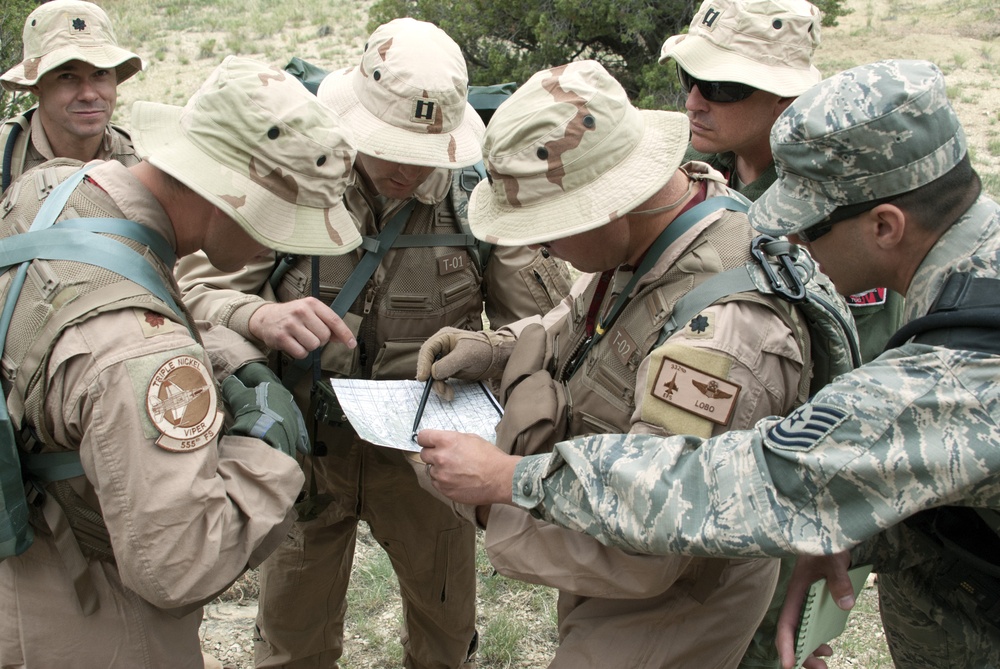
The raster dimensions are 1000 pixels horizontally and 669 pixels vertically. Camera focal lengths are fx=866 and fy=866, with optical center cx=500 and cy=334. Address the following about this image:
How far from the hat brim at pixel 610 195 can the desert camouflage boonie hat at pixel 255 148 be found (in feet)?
1.53

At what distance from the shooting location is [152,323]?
1.89 meters

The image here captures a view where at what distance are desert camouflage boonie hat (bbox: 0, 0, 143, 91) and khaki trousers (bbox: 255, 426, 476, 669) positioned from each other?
2.48m

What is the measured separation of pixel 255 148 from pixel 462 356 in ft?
3.04

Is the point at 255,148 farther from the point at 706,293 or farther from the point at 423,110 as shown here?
the point at 706,293

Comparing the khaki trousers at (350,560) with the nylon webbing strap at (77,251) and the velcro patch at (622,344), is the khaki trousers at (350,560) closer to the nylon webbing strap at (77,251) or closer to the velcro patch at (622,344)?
the velcro patch at (622,344)

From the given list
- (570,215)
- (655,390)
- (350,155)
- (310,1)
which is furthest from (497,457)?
(310,1)

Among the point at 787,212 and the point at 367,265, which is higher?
the point at 787,212

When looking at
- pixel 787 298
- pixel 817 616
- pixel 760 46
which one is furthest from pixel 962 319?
pixel 760 46

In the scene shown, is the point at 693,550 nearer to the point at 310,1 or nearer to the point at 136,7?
the point at 310,1

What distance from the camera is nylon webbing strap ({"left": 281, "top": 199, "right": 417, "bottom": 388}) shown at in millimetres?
2955

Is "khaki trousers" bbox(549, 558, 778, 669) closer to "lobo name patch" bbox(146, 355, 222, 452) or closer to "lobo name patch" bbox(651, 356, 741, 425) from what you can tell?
"lobo name patch" bbox(651, 356, 741, 425)

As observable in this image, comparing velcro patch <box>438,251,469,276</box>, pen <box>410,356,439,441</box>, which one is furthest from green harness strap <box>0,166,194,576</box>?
velcro patch <box>438,251,469,276</box>

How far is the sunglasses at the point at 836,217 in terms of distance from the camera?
1853 mm

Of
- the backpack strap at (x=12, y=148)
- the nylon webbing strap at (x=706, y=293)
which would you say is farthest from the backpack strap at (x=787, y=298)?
the backpack strap at (x=12, y=148)
